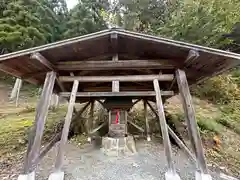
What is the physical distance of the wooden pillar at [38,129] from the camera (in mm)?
3695

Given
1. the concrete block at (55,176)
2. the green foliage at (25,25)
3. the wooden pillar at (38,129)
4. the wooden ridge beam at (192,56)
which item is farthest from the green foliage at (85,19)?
the concrete block at (55,176)

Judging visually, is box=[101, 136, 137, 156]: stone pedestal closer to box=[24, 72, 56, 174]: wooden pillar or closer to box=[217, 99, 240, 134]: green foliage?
box=[24, 72, 56, 174]: wooden pillar

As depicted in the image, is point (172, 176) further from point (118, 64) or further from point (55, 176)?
point (118, 64)

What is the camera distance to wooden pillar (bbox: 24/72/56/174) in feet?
12.1

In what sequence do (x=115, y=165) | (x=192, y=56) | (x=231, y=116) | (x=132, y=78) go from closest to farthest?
(x=192, y=56), (x=132, y=78), (x=115, y=165), (x=231, y=116)

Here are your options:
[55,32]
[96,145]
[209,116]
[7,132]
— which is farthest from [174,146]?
[55,32]

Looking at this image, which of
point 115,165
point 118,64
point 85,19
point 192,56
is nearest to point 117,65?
point 118,64

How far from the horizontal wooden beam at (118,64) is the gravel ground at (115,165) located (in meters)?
2.21

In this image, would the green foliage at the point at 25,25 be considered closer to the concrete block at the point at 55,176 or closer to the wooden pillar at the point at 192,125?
the concrete block at the point at 55,176

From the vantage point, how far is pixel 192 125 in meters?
3.91

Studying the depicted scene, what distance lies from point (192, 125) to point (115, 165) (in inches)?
81.2

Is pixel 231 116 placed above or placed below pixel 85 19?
below

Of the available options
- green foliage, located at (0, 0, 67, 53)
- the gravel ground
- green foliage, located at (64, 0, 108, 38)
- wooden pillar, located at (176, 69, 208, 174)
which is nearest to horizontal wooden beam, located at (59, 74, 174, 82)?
wooden pillar, located at (176, 69, 208, 174)

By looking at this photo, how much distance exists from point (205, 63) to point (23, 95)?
12.1 m
